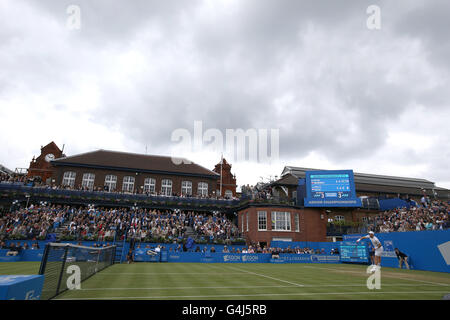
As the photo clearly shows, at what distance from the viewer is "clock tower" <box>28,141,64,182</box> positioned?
53281mm

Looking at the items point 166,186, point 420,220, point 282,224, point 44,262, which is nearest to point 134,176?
point 166,186

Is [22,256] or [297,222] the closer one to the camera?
[22,256]

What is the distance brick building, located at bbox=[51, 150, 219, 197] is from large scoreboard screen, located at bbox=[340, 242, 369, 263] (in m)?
25.1

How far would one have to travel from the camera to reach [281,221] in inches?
1495

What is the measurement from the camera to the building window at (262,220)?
122 feet

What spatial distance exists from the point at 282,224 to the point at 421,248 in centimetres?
1799

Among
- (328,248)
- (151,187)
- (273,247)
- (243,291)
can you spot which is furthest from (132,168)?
(243,291)

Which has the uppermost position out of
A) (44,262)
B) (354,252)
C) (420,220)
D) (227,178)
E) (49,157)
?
(49,157)

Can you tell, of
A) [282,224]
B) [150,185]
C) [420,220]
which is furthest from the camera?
[150,185]

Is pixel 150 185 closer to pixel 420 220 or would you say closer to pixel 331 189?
pixel 331 189

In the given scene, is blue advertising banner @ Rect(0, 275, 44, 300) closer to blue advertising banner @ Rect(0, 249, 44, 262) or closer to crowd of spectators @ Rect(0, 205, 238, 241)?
blue advertising banner @ Rect(0, 249, 44, 262)

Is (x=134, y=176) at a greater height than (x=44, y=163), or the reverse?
(x=44, y=163)
